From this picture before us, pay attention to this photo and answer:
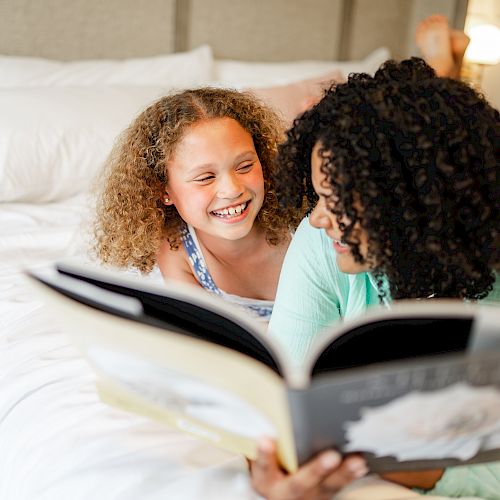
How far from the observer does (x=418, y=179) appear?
2.46 ft

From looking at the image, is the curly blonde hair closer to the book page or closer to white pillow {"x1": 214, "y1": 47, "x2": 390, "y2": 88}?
the book page

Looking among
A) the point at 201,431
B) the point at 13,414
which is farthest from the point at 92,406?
the point at 201,431

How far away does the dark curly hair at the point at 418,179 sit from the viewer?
0.75 meters

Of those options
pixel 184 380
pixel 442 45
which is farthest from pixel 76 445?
pixel 442 45

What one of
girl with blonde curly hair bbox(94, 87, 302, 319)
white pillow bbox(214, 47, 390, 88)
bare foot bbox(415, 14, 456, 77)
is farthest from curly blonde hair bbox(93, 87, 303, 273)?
bare foot bbox(415, 14, 456, 77)

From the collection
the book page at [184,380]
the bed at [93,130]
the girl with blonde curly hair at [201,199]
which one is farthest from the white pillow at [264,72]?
the book page at [184,380]

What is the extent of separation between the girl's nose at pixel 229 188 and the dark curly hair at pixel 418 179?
412 mm

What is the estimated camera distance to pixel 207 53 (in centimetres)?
221

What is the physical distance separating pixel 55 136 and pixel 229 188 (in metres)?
0.70

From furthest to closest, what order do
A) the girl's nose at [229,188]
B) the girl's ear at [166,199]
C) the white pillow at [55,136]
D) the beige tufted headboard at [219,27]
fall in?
the beige tufted headboard at [219,27]
the white pillow at [55,136]
the girl's ear at [166,199]
the girl's nose at [229,188]

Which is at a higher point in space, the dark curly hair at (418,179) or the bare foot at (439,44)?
the bare foot at (439,44)

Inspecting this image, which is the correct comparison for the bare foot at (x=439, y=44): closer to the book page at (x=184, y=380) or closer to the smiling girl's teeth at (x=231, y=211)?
the smiling girl's teeth at (x=231, y=211)

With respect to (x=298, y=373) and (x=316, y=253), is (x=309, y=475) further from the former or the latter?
(x=316, y=253)

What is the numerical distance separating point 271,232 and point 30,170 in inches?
27.0
